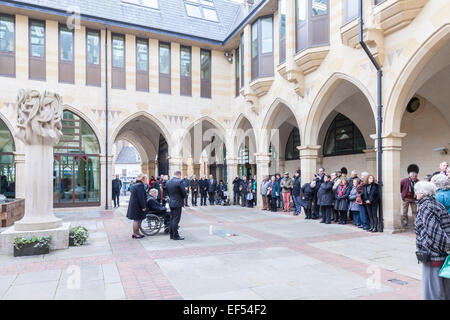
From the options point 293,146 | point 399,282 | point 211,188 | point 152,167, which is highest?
point 293,146

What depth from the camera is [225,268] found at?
5363mm

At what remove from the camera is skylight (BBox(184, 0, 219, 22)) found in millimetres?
19609

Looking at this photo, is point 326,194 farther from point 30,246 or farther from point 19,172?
point 19,172

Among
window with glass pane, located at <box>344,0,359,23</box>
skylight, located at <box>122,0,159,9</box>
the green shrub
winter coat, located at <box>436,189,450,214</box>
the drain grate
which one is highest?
skylight, located at <box>122,0,159,9</box>

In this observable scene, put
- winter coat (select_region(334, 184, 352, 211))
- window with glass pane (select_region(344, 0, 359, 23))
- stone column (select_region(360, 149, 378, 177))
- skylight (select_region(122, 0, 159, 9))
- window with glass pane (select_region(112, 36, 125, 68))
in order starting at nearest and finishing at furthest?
window with glass pane (select_region(344, 0, 359, 23)), winter coat (select_region(334, 184, 352, 211)), stone column (select_region(360, 149, 378, 177)), window with glass pane (select_region(112, 36, 125, 68)), skylight (select_region(122, 0, 159, 9))

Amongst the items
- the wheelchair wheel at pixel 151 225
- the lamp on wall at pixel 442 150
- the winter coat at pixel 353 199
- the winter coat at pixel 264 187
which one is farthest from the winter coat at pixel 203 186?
the lamp on wall at pixel 442 150

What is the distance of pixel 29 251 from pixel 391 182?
868cm

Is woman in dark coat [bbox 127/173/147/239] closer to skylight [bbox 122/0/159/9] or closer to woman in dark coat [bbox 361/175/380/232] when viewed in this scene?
woman in dark coat [bbox 361/175/380/232]

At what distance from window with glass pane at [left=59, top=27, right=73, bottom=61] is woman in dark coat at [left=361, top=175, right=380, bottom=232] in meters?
14.1

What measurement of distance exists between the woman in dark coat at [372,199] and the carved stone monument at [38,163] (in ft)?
→ 24.7

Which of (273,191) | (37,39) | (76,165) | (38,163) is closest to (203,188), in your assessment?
(273,191)

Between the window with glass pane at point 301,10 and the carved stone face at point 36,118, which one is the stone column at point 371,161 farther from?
the carved stone face at point 36,118

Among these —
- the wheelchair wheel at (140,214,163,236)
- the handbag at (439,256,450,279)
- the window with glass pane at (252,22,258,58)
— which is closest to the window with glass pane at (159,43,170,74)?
the window with glass pane at (252,22,258,58)
